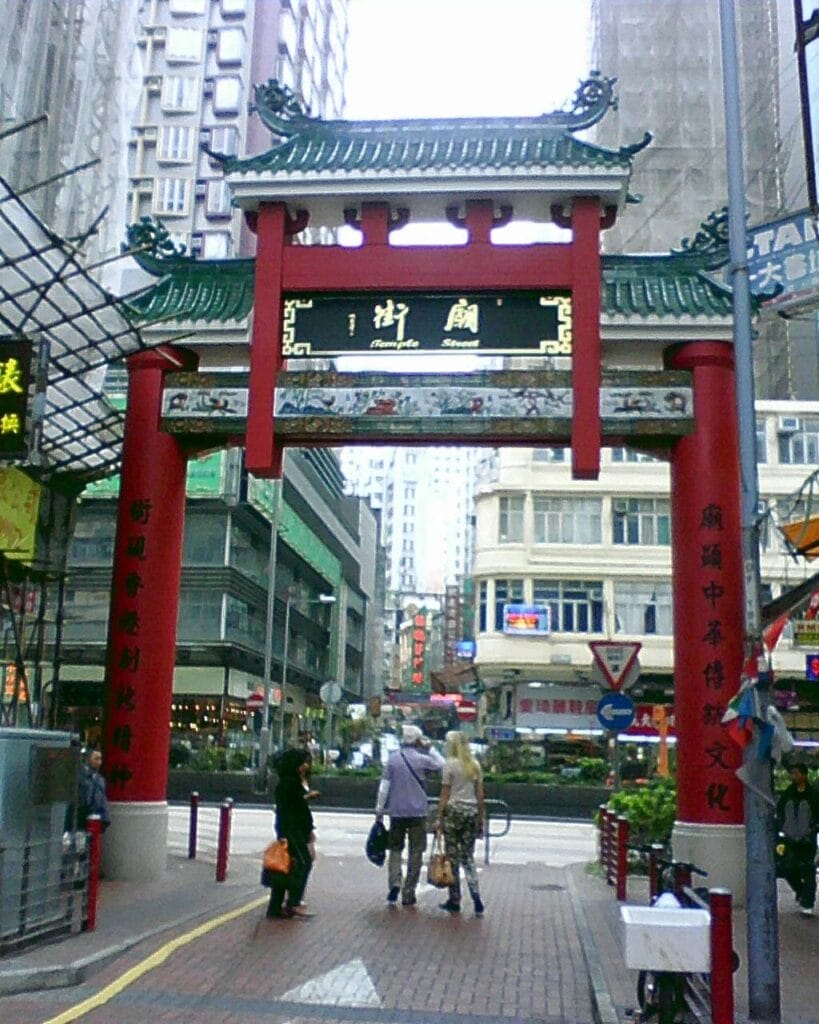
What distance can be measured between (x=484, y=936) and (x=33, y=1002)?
4373mm

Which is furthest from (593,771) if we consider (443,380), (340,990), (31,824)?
(340,990)

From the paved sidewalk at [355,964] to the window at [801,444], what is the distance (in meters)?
30.3

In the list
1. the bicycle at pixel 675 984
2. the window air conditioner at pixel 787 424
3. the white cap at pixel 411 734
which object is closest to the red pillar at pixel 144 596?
the white cap at pixel 411 734

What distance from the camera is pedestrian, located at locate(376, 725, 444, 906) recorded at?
1219 cm

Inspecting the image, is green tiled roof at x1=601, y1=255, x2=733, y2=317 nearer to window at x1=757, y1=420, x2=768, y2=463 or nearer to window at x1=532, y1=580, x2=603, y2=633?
window at x1=757, y1=420, x2=768, y2=463

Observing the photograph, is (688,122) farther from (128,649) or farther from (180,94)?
(128,649)

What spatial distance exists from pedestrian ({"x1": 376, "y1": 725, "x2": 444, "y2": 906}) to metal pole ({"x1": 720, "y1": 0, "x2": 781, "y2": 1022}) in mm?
4460

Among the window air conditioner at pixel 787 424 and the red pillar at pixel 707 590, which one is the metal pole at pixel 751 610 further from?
the window air conditioner at pixel 787 424

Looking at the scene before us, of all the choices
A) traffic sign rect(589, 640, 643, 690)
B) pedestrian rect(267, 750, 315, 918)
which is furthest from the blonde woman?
traffic sign rect(589, 640, 643, 690)

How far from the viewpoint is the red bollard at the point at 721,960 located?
6180 millimetres

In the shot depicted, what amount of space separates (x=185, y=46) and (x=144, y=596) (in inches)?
2178

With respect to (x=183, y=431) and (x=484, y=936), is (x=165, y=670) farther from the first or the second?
(x=484, y=936)

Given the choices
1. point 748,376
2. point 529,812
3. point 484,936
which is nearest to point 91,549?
point 529,812

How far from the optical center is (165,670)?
1442 cm
